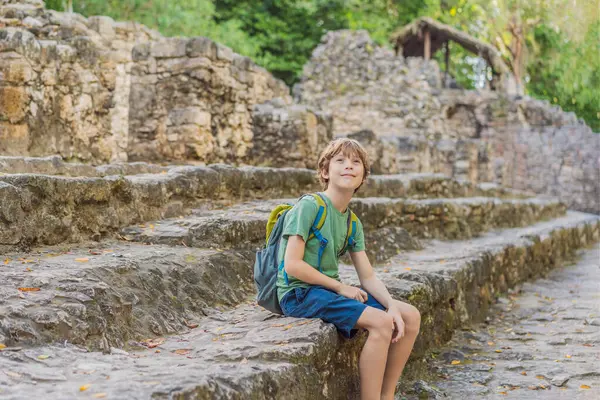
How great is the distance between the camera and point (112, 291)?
12.1ft

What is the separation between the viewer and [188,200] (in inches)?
246

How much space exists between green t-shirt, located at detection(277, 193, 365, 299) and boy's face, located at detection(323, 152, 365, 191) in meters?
0.11

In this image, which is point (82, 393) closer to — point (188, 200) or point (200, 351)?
point (200, 351)

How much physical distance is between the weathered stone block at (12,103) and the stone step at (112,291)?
282 cm

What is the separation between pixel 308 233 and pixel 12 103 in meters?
4.58

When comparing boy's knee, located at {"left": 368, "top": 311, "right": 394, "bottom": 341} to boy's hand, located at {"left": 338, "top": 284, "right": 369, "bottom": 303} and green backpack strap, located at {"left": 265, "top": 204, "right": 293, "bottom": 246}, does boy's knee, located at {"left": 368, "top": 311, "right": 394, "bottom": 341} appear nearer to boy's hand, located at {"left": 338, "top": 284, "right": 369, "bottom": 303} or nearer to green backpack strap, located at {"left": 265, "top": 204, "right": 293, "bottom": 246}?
boy's hand, located at {"left": 338, "top": 284, "right": 369, "bottom": 303}

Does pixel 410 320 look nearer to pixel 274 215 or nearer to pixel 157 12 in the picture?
pixel 274 215

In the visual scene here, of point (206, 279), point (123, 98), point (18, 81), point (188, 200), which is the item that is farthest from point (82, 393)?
point (123, 98)

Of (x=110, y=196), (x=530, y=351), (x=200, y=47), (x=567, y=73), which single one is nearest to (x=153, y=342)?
(x=110, y=196)

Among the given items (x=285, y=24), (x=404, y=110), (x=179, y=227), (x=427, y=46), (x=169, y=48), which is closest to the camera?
(x=179, y=227)

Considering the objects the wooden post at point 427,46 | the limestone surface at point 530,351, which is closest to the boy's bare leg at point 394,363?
the limestone surface at point 530,351

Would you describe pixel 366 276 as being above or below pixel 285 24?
below

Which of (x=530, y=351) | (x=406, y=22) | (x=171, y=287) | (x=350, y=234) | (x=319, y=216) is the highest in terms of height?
(x=406, y=22)

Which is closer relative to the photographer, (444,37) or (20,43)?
(20,43)
